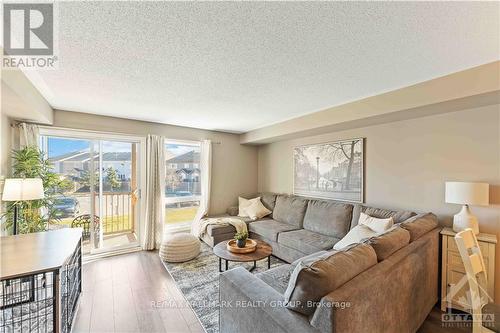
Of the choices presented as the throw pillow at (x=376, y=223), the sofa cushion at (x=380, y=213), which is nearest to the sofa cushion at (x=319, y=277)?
the throw pillow at (x=376, y=223)

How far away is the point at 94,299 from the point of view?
2.43 m

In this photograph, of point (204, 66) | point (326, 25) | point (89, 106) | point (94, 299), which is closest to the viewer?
point (326, 25)

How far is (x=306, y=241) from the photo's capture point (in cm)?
312

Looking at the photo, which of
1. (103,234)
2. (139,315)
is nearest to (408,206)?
(139,315)

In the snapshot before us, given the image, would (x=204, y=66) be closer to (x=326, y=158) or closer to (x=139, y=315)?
(x=139, y=315)

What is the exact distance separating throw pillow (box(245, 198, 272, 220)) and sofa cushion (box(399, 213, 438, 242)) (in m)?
2.69

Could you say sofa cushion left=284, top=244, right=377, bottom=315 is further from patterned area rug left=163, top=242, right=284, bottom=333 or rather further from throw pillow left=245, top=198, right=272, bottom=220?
throw pillow left=245, top=198, right=272, bottom=220

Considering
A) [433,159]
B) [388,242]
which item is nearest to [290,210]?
[433,159]

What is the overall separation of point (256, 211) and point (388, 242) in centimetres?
303

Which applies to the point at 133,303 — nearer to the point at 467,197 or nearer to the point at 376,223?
the point at 376,223

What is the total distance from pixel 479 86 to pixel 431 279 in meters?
1.88

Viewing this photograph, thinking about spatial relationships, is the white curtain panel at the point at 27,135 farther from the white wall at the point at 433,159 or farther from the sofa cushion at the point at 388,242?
the white wall at the point at 433,159

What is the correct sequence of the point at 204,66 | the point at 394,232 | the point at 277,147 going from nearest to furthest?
the point at 394,232
the point at 204,66
the point at 277,147

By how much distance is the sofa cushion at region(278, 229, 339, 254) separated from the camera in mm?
3000
